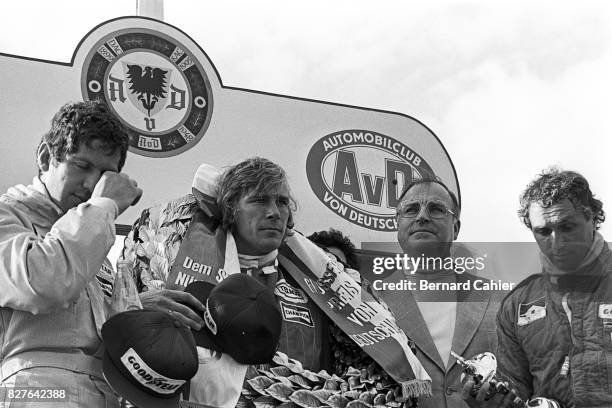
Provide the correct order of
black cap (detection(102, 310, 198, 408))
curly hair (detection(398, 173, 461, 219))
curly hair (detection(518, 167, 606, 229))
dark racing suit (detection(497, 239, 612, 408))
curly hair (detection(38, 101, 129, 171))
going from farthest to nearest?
1. curly hair (detection(398, 173, 461, 219))
2. curly hair (detection(518, 167, 606, 229))
3. dark racing suit (detection(497, 239, 612, 408))
4. curly hair (detection(38, 101, 129, 171))
5. black cap (detection(102, 310, 198, 408))

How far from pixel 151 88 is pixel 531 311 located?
159 cm

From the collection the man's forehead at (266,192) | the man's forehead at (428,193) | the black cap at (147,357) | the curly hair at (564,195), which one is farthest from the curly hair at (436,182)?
the black cap at (147,357)

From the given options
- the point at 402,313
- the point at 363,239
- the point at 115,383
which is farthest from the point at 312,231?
the point at 115,383

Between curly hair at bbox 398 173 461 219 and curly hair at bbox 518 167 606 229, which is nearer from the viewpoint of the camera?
curly hair at bbox 518 167 606 229

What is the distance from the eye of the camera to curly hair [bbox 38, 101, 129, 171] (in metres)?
2.31

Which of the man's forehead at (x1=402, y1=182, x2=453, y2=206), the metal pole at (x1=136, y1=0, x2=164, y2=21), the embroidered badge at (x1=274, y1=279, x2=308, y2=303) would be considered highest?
the metal pole at (x1=136, y1=0, x2=164, y2=21)

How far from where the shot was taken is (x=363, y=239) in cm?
357

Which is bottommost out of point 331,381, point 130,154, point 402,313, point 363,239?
point 331,381

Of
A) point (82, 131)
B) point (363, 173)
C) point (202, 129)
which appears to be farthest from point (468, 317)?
point (82, 131)

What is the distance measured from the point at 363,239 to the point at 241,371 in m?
0.91

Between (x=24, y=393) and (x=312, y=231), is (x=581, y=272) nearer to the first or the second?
(x=312, y=231)

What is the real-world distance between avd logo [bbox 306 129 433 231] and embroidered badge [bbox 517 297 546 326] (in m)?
0.63

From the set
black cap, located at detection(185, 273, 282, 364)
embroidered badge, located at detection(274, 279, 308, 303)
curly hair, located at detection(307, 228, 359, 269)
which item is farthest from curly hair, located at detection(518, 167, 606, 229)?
black cap, located at detection(185, 273, 282, 364)

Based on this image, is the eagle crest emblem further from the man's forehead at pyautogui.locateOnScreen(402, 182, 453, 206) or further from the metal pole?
the man's forehead at pyautogui.locateOnScreen(402, 182, 453, 206)
